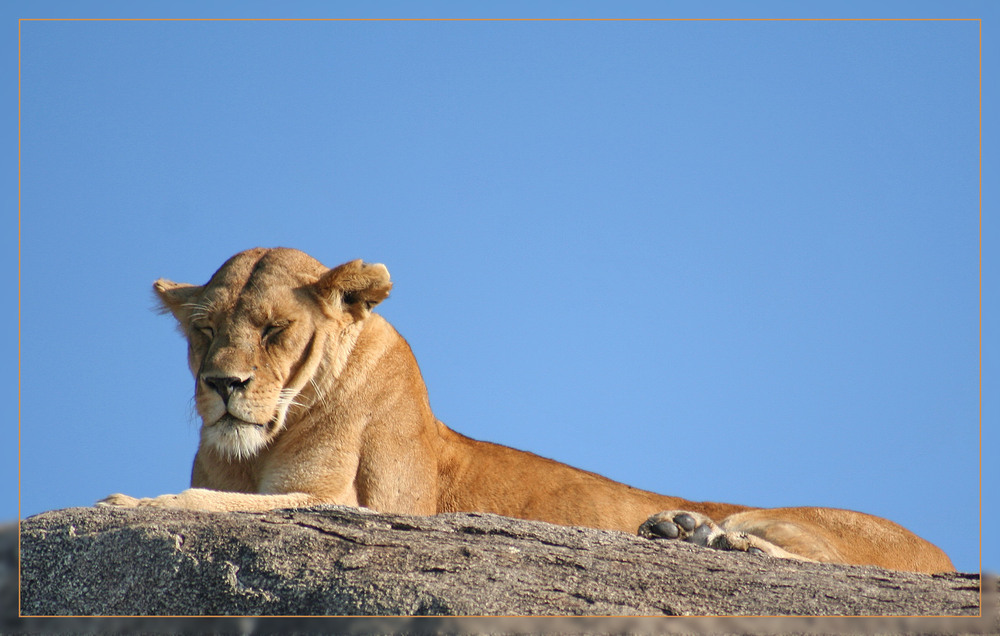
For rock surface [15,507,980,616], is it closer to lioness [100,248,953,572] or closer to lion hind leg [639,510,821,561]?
lion hind leg [639,510,821,561]

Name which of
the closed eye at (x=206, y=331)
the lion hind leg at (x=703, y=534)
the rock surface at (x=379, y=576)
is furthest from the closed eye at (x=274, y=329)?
the lion hind leg at (x=703, y=534)

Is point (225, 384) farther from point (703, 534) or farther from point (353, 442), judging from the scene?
point (703, 534)

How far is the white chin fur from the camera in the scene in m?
9.45

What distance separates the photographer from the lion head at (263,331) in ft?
30.9

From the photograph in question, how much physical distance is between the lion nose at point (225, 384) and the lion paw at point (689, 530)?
3221 millimetres

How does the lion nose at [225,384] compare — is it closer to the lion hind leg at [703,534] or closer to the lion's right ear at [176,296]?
the lion's right ear at [176,296]

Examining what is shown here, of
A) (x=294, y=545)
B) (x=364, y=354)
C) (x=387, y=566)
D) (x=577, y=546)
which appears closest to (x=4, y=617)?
(x=294, y=545)

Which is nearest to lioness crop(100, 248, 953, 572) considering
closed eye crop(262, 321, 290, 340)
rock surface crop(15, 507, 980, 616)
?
closed eye crop(262, 321, 290, 340)

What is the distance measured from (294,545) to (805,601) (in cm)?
278

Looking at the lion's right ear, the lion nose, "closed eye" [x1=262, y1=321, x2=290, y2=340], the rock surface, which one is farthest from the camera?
the lion's right ear

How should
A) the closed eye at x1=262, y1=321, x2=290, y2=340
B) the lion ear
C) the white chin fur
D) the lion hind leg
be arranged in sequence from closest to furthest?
the lion hind leg < the white chin fur < the closed eye at x1=262, y1=321, x2=290, y2=340 < the lion ear

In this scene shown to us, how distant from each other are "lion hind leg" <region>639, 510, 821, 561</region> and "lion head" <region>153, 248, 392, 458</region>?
2899 millimetres

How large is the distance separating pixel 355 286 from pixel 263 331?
3.01 feet

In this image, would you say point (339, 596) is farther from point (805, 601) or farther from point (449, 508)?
point (449, 508)
